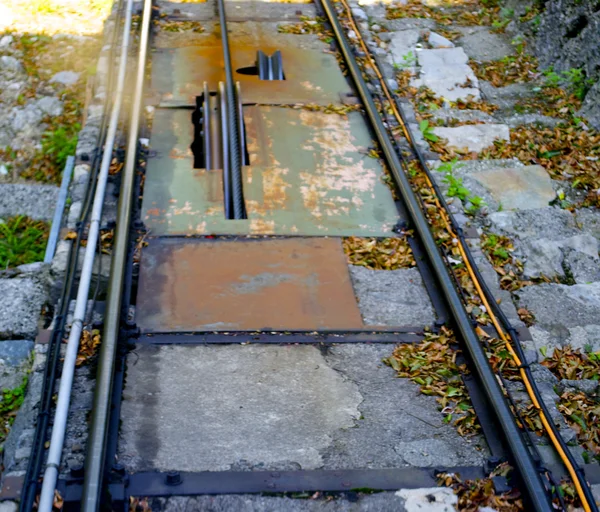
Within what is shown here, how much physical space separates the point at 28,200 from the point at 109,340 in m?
3.45

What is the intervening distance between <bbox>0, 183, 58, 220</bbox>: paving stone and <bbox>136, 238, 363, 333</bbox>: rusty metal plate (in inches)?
86.8

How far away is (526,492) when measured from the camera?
413cm

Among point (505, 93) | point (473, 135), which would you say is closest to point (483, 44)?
point (505, 93)

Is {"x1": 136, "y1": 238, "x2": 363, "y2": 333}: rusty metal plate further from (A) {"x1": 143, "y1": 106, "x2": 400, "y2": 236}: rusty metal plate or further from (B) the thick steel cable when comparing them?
(B) the thick steel cable

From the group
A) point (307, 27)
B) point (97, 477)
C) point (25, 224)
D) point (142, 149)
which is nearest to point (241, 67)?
point (307, 27)

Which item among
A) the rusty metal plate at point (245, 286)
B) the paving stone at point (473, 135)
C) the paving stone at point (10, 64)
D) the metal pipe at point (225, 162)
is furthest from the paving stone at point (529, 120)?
the paving stone at point (10, 64)

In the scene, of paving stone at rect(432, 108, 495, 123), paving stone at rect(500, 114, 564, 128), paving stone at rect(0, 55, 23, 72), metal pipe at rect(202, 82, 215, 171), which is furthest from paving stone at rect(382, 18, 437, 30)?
paving stone at rect(0, 55, 23, 72)

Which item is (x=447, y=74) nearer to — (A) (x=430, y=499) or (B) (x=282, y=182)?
(B) (x=282, y=182)

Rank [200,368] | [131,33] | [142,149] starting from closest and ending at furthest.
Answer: [200,368], [142,149], [131,33]

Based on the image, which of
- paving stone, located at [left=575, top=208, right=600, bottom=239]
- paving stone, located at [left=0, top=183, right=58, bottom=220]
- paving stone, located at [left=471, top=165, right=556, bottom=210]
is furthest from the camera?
paving stone, located at [left=0, top=183, right=58, bottom=220]

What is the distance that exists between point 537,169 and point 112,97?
4.50 metres

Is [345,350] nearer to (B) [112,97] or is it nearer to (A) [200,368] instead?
(A) [200,368]

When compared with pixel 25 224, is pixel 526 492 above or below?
above

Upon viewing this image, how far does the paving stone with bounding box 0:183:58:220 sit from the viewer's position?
757 centimetres
